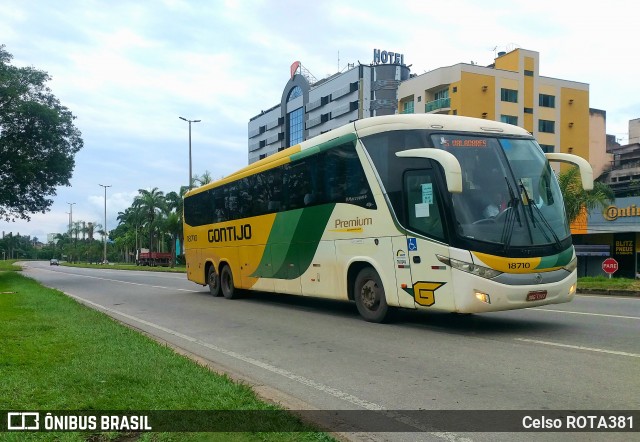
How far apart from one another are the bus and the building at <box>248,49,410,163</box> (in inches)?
1599

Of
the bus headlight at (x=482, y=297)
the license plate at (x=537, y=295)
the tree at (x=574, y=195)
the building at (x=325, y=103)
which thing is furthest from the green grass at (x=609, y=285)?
the building at (x=325, y=103)

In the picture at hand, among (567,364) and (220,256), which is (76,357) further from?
(220,256)

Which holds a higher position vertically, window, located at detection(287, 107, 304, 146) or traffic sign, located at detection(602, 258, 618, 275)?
window, located at detection(287, 107, 304, 146)

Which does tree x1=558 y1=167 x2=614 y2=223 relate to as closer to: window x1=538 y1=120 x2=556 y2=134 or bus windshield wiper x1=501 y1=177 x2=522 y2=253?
bus windshield wiper x1=501 y1=177 x2=522 y2=253

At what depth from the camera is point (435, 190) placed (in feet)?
29.0

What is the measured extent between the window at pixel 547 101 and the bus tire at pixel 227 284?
172 feet

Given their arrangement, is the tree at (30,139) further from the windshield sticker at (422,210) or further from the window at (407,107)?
the window at (407,107)

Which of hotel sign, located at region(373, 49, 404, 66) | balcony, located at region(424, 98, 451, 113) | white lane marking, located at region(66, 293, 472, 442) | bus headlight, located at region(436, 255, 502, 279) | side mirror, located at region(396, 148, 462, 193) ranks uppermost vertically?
hotel sign, located at region(373, 49, 404, 66)

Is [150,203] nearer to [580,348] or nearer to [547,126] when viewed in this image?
[547,126]

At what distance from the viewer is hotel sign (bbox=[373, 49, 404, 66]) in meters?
70.3

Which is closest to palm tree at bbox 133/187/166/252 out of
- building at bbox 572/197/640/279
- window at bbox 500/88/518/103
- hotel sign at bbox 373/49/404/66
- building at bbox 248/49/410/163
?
building at bbox 248/49/410/163

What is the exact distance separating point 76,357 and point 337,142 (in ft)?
20.4

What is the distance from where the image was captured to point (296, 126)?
85.4 metres

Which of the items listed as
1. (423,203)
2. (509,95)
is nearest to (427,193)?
(423,203)
